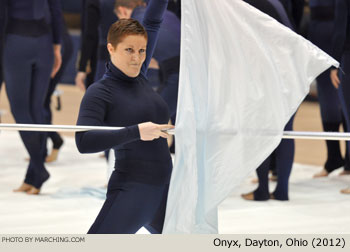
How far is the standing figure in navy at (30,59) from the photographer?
4664mm

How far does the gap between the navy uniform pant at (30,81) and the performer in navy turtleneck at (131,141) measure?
2012 millimetres

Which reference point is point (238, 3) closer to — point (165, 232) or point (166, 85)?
point (165, 232)

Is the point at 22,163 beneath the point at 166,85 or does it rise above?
beneath

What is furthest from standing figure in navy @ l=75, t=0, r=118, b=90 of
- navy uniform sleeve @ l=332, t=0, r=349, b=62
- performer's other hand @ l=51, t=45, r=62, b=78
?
navy uniform sleeve @ l=332, t=0, r=349, b=62

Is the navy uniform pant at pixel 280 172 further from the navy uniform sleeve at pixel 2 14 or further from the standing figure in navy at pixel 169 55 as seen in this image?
the navy uniform sleeve at pixel 2 14

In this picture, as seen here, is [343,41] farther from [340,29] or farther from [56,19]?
[56,19]

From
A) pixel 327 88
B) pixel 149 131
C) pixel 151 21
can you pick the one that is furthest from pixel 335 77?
pixel 149 131

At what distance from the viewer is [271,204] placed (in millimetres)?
4637

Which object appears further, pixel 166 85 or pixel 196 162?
pixel 166 85

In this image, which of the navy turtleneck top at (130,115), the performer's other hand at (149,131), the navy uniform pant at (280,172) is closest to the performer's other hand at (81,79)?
the navy uniform pant at (280,172)

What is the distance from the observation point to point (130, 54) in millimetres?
2703

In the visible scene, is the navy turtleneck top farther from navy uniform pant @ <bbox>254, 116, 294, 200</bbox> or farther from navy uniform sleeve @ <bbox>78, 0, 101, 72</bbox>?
navy uniform sleeve @ <bbox>78, 0, 101, 72</bbox>

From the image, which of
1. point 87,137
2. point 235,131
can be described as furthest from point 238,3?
point 87,137
